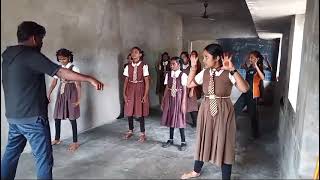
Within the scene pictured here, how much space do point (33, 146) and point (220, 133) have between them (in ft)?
4.79

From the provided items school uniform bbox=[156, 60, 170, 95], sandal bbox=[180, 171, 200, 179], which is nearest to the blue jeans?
sandal bbox=[180, 171, 200, 179]

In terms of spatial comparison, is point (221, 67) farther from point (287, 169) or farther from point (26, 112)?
point (26, 112)

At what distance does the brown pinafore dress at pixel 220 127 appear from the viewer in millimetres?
2643

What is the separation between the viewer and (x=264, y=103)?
764cm

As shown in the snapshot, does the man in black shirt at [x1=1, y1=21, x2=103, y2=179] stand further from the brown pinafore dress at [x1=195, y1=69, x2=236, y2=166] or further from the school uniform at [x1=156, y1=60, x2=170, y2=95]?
the school uniform at [x1=156, y1=60, x2=170, y2=95]

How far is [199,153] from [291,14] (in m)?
2.37

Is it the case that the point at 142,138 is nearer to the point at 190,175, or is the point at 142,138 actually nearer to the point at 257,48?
A: the point at 190,175

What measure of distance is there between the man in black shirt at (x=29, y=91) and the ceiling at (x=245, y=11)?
83.2 inches

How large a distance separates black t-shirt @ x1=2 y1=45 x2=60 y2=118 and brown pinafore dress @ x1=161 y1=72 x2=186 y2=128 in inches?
70.4

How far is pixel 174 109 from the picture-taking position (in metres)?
3.86

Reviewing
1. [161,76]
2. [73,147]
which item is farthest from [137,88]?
[161,76]

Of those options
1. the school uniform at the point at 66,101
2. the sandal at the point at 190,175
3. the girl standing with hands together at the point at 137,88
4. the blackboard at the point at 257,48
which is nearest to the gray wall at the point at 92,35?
the school uniform at the point at 66,101

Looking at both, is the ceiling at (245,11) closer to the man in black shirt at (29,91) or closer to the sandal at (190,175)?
the sandal at (190,175)

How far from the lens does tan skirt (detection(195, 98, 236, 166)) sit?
265 cm
